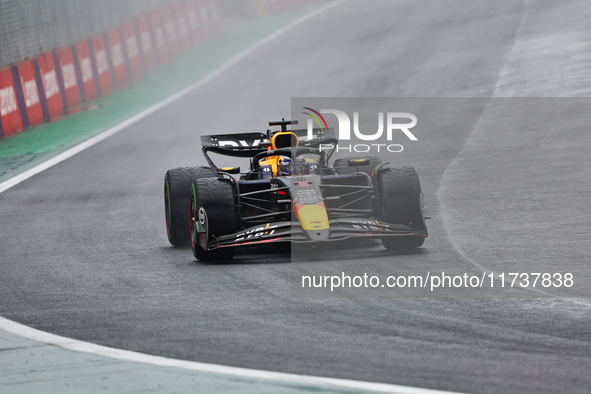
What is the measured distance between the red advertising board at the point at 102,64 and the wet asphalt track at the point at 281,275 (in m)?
3.04

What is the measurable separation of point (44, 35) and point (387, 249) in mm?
17765

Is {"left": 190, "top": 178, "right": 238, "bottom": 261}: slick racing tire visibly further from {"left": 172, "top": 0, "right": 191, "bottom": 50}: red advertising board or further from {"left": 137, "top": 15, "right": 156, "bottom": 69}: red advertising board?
{"left": 172, "top": 0, "right": 191, "bottom": 50}: red advertising board

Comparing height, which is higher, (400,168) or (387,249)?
(400,168)

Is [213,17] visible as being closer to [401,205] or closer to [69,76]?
[69,76]

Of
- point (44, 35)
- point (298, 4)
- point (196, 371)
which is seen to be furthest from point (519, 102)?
point (298, 4)

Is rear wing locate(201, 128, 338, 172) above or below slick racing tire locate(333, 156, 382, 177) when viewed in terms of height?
above

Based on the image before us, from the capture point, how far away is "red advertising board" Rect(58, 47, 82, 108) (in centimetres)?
2641

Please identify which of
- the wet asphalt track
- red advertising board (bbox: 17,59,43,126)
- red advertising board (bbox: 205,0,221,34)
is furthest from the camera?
red advertising board (bbox: 205,0,221,34)

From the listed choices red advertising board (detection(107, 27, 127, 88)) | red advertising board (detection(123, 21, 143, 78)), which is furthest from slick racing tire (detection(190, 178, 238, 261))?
red advertising board (detection(123, 21, 143, 78))

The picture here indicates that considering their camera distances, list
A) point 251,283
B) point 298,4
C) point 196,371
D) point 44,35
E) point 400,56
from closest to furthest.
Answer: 1. point 196,371
2. point 251,283
3. point 44,35
4. point 400,56
5. point 298,4

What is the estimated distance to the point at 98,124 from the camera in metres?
25.6

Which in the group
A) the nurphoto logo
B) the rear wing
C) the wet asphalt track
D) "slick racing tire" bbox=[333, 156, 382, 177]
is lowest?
the nurphoto logo

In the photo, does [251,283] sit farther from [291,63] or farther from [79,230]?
[291,63]

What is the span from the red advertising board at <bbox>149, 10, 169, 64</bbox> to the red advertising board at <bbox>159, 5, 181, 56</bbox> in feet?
1.40
